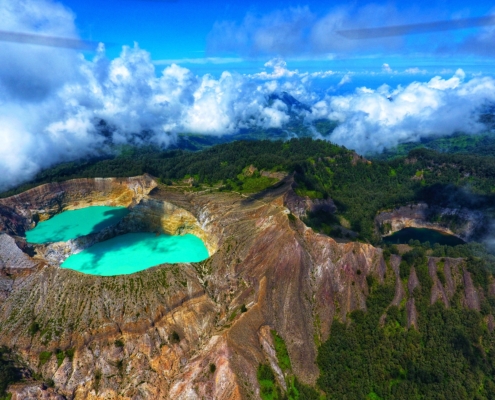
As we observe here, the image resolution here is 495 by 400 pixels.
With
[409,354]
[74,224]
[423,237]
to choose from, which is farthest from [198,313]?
[423,237]

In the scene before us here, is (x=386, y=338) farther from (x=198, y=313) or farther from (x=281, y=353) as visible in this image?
(x=198, y=313)

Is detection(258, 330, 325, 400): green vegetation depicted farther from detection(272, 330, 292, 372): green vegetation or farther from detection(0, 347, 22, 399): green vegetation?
detection(0, 347, 22, 399): green vegetation

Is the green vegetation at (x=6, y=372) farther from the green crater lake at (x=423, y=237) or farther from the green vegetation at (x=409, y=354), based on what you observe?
the green crater lake at (x=423, y=237)

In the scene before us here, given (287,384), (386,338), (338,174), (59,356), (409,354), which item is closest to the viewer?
(287,384)

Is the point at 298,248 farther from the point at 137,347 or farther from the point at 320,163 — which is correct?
the point at 320,163

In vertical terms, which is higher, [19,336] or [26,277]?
[26,277]

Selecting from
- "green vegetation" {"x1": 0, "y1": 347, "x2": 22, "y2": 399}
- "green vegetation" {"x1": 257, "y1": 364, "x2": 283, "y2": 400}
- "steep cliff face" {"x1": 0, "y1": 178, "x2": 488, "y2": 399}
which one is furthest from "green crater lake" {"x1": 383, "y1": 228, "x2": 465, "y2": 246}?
"green vegetation" {"x1": 0, "y1": 347, "x2": 22, "y2": 399}

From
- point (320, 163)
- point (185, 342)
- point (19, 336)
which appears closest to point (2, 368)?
point (19, 336)

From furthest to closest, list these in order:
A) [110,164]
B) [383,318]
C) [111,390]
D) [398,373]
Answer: [110,164] → [383,318] → [398,373] → [111,390]
